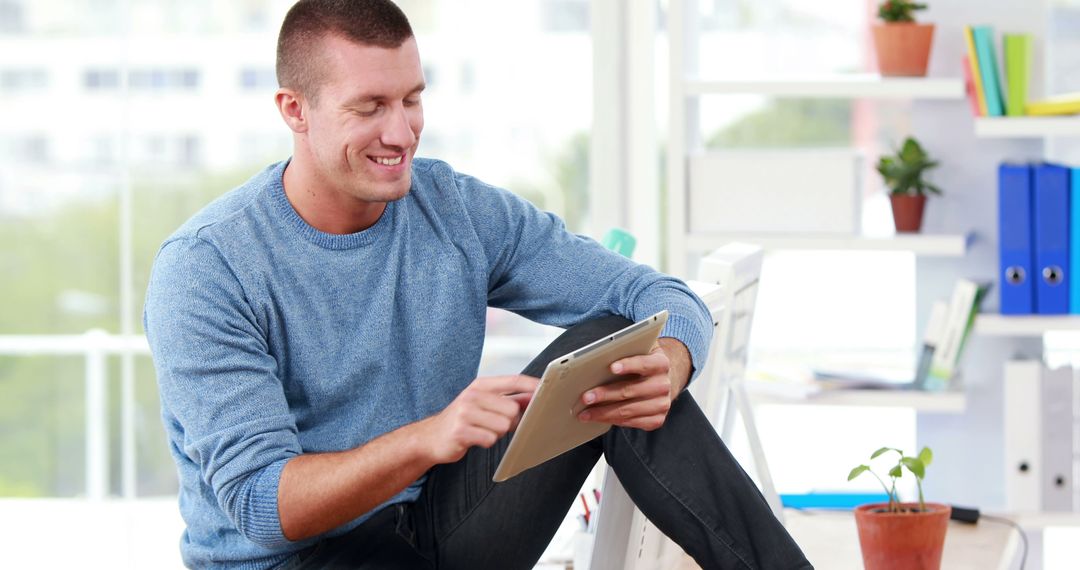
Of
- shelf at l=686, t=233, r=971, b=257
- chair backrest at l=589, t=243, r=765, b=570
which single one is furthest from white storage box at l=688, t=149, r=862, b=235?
chair backrest at l=589, t=243, r=765, b=570

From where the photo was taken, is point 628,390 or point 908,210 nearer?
point 628,390

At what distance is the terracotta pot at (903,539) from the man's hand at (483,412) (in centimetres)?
64

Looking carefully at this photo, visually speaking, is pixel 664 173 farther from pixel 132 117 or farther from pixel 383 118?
pixel 383 118

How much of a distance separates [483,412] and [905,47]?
1777 millimetres

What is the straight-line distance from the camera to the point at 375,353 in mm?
1640

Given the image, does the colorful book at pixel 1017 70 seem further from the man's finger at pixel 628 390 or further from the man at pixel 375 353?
the man's finger at pixel 628 390

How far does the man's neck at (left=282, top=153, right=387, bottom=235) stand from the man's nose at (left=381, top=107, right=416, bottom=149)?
10cm

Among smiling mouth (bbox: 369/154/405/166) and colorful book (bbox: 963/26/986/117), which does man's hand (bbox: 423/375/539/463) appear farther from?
colorful book (bbox: 963/26/986/117)

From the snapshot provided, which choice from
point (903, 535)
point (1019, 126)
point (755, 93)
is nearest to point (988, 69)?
point (1019, 126)

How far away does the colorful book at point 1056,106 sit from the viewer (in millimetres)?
2672

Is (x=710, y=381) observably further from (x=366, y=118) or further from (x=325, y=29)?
(x=325, y=29)

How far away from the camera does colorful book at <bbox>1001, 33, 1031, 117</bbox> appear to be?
2.71 meters

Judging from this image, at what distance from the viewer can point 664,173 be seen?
3553 mm

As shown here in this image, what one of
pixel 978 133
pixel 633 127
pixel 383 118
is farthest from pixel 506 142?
pixel 383 118
